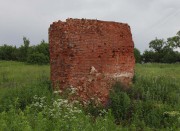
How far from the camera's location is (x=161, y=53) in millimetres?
62219

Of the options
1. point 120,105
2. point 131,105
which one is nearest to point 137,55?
point 131,105

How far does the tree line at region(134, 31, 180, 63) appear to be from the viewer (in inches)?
2267

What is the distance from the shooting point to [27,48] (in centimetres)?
5056

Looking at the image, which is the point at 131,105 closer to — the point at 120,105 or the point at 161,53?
the point at 120,105

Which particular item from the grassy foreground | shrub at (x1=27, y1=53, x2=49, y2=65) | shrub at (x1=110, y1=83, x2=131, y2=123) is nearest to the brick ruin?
shrub at (x1=110, y1=83, x2=131, y2=123)

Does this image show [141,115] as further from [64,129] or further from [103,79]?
[64,129]

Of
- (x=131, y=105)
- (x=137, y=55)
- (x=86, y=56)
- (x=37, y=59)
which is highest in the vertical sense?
(x=137, y=55)

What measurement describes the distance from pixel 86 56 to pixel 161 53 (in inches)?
1952

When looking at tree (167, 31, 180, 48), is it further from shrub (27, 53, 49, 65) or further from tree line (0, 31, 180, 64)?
shrub (27, 53, 49, 65)

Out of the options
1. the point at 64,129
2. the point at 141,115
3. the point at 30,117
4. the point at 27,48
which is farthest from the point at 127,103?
the point at 27,48

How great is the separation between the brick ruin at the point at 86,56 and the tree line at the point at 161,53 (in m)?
42.0

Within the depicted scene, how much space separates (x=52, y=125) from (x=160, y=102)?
19.4 feet

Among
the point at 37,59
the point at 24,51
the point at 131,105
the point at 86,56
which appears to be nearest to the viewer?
the point at 131,105

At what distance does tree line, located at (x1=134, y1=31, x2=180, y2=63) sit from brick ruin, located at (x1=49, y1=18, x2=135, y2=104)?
42.0m
